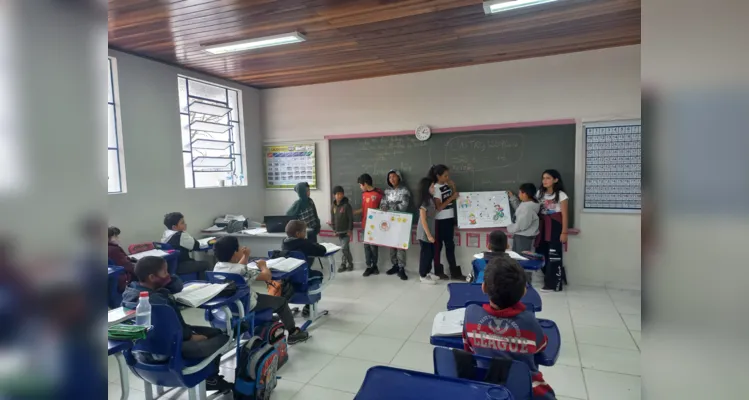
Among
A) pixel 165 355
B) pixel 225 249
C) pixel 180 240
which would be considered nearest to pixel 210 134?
pixel 180 240

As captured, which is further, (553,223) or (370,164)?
(370,164)

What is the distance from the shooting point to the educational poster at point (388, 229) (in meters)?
4.97

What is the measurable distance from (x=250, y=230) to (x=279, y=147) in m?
1.40

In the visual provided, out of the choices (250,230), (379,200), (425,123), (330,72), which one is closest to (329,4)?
(330,72)

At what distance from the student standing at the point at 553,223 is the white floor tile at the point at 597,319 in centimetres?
64

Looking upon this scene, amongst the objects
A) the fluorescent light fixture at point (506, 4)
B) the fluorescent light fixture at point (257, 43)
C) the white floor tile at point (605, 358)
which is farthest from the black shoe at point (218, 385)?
the fluorescent light fixture at point (506, 4)

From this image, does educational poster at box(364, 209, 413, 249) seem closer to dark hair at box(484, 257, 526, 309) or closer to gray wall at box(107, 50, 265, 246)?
gray wall at box(107, 50, 265, 246)

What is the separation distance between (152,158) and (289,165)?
1.88 meters

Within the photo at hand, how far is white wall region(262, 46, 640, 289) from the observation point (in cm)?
425

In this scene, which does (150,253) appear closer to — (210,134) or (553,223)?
(210,134)

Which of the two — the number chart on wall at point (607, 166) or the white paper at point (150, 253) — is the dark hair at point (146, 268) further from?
the number chart on wall at point (607, 166)

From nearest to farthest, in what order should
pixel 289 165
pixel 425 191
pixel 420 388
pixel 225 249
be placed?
pixel 420 388 → pixel 225 249 → pixel 425 191 → pixel 289 165

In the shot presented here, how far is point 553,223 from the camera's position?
432 centimetres

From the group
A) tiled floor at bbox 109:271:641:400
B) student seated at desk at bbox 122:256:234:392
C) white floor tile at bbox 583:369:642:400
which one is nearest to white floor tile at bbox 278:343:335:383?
tiled floor at bbox 109:271:641:400
